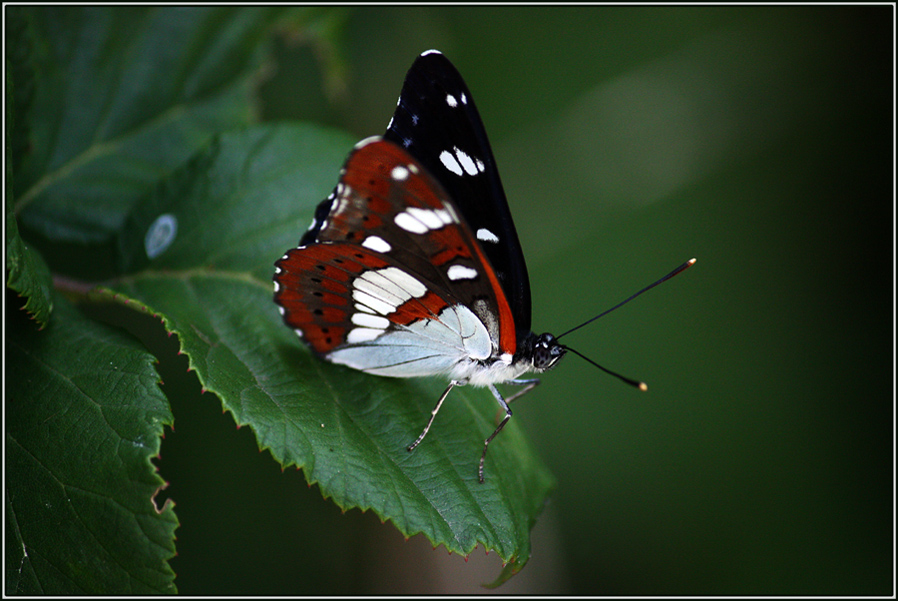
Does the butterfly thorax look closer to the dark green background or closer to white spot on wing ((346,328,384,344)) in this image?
white spot on wing ((346,328,384,344))

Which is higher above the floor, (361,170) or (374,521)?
(361,170)

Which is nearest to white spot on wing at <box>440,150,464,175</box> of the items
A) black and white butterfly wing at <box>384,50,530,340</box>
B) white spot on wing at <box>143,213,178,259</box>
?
black and white butterfly wing at <box>384,50,530,340</box>

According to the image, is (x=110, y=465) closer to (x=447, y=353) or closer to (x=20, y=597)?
(x=20, y=597)

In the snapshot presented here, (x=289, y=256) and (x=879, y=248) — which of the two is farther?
(x=879, y=248)

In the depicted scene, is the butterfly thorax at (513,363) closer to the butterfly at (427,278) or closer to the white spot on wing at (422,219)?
the butterfly at (427,278)

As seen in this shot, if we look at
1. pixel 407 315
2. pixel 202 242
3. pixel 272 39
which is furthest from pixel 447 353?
pixel 272 39

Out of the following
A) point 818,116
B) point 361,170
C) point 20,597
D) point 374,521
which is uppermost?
point 818,116

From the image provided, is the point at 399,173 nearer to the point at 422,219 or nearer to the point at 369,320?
the point at 422,219
